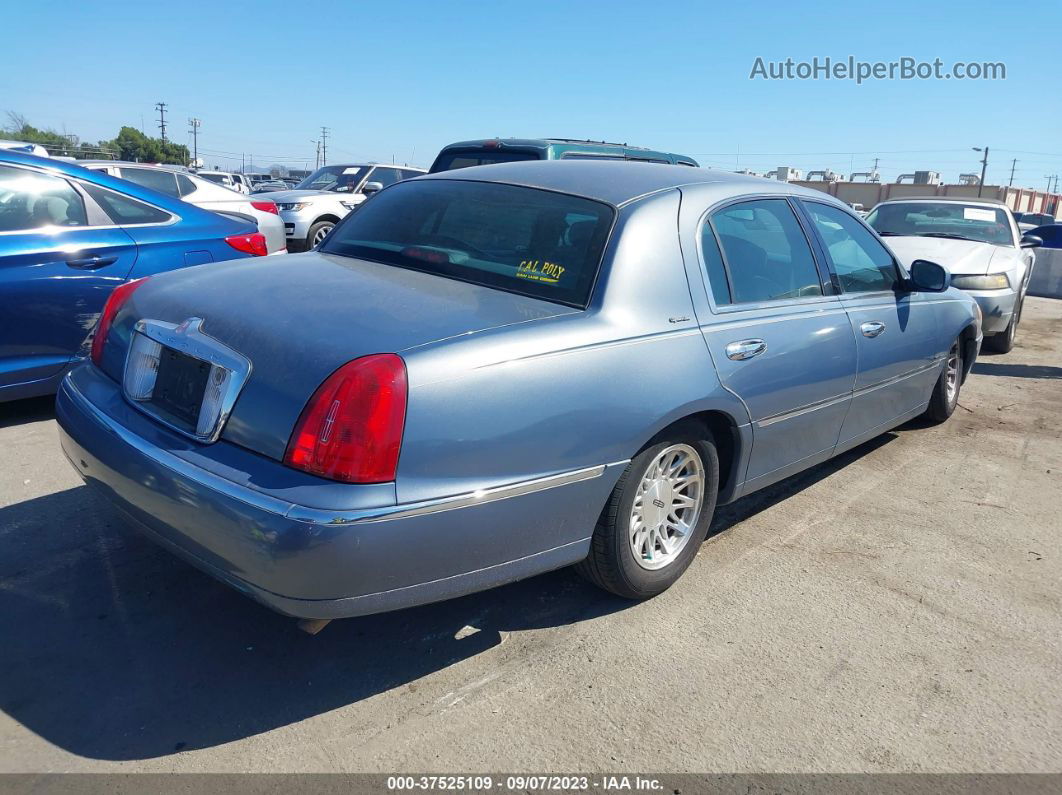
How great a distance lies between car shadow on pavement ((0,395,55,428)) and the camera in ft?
16.5

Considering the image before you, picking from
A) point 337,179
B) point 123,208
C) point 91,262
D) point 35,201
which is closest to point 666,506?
point 91,262

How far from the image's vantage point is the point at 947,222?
9.30 metres

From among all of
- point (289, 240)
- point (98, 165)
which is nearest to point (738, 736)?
point (98, 165)

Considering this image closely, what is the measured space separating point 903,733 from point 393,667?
1623mm

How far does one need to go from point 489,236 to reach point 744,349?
3.59ft

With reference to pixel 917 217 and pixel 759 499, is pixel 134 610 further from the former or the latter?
pixel 917 217

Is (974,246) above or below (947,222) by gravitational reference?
below

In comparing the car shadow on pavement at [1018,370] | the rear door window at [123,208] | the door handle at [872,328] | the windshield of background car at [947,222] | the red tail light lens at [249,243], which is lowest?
the car shadow on pavement at [1018,370]

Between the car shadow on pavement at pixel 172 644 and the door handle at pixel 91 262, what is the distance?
1786 millimetres

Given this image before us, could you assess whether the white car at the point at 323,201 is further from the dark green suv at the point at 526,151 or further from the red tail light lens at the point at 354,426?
the red tail light lens at the point at 354,426

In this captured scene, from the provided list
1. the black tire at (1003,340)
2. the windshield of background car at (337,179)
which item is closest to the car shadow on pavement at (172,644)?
the black tire at (1003,340)

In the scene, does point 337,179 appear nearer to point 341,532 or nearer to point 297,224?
point 297,224

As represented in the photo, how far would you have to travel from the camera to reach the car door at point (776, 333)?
3.33 meters

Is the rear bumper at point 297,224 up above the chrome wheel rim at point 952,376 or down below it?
above
